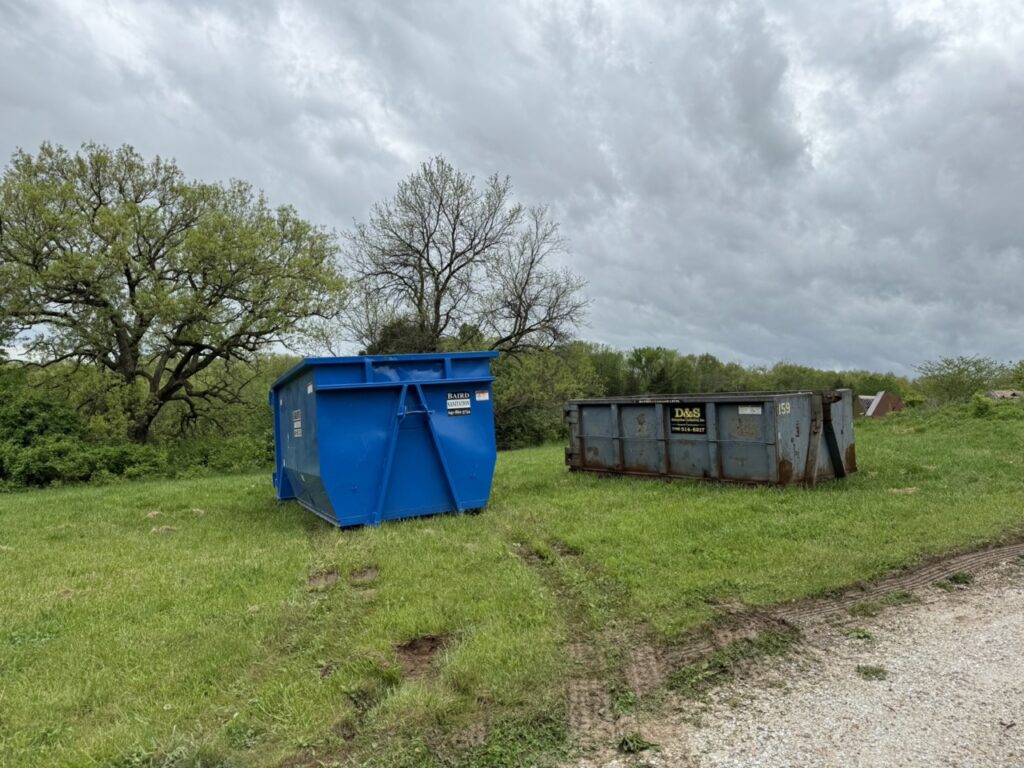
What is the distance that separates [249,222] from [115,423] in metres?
8.29

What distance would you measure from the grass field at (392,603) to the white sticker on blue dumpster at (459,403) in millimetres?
1451

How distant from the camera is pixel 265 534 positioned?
27.6 feet

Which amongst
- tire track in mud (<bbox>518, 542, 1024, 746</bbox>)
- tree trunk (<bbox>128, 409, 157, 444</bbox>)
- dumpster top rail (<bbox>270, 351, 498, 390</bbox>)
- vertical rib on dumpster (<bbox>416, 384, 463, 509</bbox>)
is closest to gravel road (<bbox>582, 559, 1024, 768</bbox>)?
tire track in mud (<bbox>518, 542, 1024, 746</bbox>)

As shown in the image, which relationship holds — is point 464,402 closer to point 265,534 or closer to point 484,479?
point 484,479

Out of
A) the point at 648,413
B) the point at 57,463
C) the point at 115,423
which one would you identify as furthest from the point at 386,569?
the point at 115,423

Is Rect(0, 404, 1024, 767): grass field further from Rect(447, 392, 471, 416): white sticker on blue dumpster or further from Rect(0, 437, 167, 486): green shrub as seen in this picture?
Rect(0, 437, 167, 486): green shrub

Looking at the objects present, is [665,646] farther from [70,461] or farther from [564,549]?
[70,461]

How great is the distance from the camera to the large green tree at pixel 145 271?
20188 mm

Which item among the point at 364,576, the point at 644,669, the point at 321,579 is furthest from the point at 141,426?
the point at 644,669

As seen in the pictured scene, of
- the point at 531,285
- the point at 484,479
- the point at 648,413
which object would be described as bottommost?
the point at 484,479

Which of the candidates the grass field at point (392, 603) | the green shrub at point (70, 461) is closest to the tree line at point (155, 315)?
the green shrub at point (70, 461)

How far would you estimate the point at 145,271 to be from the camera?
2188 centimetres

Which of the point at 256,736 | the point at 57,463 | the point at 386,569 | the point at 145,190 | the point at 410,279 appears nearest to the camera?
the point at 256,736

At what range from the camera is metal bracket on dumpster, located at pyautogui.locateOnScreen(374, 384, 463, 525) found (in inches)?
332
